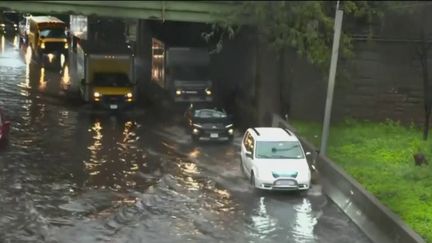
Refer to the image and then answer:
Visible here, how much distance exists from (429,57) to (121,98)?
1424 cm

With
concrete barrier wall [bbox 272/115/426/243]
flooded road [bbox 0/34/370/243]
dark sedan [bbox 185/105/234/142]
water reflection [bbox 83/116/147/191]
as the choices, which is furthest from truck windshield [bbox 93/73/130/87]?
concrete barrier wall [bbox 272/115/426/243]

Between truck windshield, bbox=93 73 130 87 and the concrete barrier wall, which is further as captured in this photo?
truck windshield, bbox=93 73 130 87

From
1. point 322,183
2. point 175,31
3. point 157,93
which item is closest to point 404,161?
point 322,183

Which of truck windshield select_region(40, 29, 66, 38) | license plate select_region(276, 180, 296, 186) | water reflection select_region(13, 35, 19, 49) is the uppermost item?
truck windshield select_region(40, 29, 66, 38)

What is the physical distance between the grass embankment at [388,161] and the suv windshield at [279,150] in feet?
5.35

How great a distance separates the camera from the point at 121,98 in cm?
Answer: 3297

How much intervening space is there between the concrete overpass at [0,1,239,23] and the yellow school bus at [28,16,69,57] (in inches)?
1186

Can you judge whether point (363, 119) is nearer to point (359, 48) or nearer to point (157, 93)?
point (359, 48)

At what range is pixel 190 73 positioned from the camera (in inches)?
1423

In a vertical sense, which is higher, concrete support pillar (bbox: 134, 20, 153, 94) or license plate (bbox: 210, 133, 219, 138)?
concrete support pillar (bbox: 134, 20, 153, 94)

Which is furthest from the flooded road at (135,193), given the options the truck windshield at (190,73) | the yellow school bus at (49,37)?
the yellow school bus at (49,37)

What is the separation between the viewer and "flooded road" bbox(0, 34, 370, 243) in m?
16.3

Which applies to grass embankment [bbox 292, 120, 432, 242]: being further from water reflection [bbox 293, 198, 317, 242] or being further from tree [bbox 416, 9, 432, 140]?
water reflection [bbox 293, 198, 317, 242]

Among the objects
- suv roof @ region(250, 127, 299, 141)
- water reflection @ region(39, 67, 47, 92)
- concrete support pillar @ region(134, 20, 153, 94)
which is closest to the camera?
suv roof @ region(250, 127, 299, 141)
